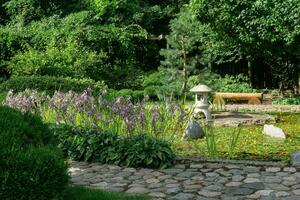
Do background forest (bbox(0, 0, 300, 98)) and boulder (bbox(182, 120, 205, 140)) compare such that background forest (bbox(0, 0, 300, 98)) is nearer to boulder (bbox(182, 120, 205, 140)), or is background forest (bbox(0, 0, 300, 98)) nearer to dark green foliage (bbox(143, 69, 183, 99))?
dark green foliage (bbox(143, 69, 183, 99))

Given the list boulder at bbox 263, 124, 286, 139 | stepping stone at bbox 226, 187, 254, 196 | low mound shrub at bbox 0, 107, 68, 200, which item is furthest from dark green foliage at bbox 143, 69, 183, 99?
low mound shrub at bbox 0, 107, 68, 200

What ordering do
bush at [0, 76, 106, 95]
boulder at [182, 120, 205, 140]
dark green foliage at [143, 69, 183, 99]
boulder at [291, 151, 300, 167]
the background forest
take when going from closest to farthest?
boulder at [291, 151, 300, 167]
boulder at [182, 120, 205, 140]
bush at [0, 76, 106, 95]
dark green foliage at [143, 69, 183, 99]
the background forest

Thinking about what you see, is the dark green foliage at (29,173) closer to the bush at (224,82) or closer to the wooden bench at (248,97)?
the bush at (224,82)

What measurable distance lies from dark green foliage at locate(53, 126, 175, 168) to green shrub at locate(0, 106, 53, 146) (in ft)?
6.46

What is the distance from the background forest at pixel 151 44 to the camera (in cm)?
1455

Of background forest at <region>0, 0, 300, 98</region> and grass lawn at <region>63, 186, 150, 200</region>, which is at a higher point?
background forest at <region>0, 0, 300, 98</region>

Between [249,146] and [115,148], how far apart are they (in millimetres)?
2314

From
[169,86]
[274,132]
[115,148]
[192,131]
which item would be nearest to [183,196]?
[115,148]

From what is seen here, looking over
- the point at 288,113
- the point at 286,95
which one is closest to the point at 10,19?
the point at 286,95

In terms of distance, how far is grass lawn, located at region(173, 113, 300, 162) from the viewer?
6.91m

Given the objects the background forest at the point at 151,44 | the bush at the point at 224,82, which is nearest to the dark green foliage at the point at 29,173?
the background forest at the point at 151,44

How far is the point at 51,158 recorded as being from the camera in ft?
12.3

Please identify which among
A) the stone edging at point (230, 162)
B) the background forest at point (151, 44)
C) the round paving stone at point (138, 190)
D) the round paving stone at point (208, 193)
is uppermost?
the background forest at point (151, 44)

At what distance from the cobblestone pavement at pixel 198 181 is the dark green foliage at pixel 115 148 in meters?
0.15
